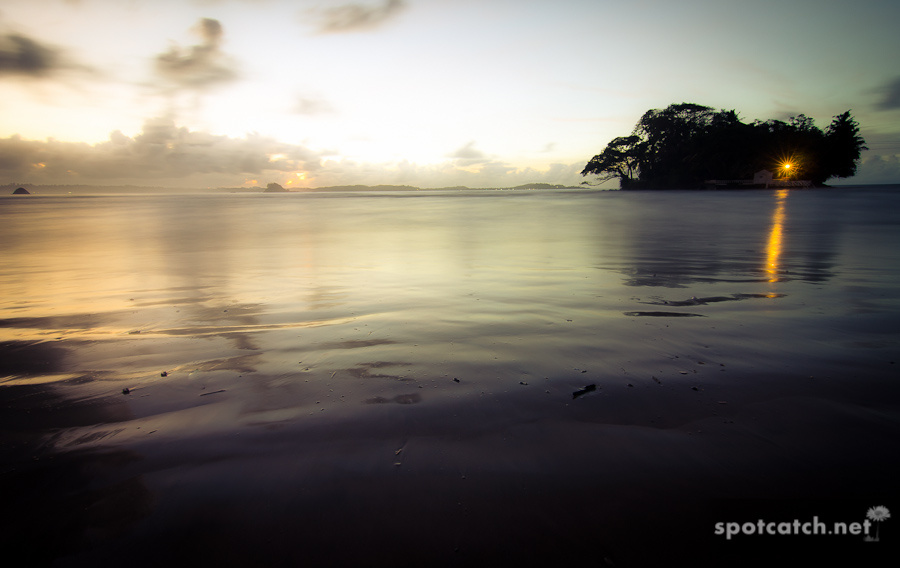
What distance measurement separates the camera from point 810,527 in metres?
1.72

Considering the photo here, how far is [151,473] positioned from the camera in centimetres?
209

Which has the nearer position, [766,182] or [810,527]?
[810,527]

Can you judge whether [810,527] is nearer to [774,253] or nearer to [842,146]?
[774,253]

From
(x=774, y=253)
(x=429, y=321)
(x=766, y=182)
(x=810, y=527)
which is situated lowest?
(x=810, y=527)

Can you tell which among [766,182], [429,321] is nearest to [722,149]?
[766,182]

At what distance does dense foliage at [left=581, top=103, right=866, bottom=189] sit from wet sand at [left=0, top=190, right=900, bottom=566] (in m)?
73.3

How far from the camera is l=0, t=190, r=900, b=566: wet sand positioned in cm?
Answer: 167

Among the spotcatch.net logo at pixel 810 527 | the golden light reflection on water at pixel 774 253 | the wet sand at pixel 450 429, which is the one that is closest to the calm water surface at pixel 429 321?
the wet sand at pixel 450 429

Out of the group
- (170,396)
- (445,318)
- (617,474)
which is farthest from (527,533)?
(445,318)

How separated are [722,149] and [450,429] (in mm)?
78768

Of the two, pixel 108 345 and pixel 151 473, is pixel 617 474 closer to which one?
pixel 151 473

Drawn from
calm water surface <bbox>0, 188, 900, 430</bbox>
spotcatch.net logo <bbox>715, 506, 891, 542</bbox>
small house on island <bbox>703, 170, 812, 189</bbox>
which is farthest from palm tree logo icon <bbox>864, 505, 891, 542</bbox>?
small house on island <bbox>703, 170, 812, 189</bbox>

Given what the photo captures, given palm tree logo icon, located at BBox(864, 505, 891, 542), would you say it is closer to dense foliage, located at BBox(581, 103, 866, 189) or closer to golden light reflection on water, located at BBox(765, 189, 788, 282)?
golden light reflection on water, located at BBox(765, 189, 788, 282)

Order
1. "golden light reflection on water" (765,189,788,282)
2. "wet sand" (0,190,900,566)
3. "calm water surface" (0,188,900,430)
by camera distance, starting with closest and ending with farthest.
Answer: "wet sand" (0,190,900,566), "calm water surface" (0,188,900,430), "golden light reflection on water" (765,189,788,282)
